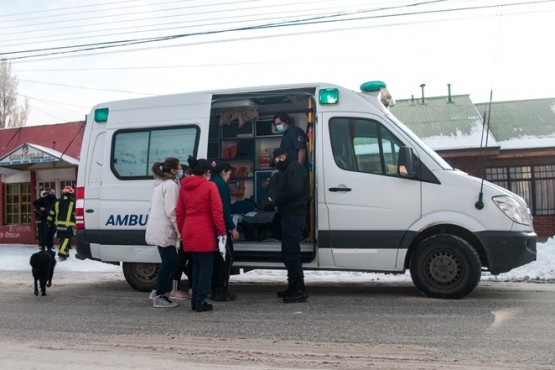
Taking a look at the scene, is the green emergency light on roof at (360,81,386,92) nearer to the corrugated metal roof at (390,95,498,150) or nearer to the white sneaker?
the white sneaker

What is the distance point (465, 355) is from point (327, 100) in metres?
3.95

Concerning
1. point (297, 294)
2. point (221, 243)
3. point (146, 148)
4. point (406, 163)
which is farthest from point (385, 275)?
point (146, 148)

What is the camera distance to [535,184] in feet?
61.4

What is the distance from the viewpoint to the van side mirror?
7.14 m

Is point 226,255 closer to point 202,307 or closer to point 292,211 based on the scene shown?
point 202,307

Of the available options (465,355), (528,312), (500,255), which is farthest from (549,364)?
(500,255)

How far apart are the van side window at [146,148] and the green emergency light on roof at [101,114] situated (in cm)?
35

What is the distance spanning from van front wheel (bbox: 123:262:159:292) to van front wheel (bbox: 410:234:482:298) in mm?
3725

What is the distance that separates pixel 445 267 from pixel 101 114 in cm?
537

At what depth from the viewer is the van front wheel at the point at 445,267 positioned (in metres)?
6.98

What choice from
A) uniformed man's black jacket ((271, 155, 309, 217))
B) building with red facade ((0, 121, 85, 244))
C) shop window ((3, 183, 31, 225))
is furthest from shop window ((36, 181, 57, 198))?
uniformed man's black jacket ((271, 155, 309, 217))

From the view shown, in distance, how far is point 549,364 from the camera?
14.5ft

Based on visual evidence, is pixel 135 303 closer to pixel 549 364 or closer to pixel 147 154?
pixel 147 154

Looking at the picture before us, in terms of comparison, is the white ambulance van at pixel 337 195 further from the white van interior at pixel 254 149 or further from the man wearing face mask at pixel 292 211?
the man wearing face mask at pixel 292 211
